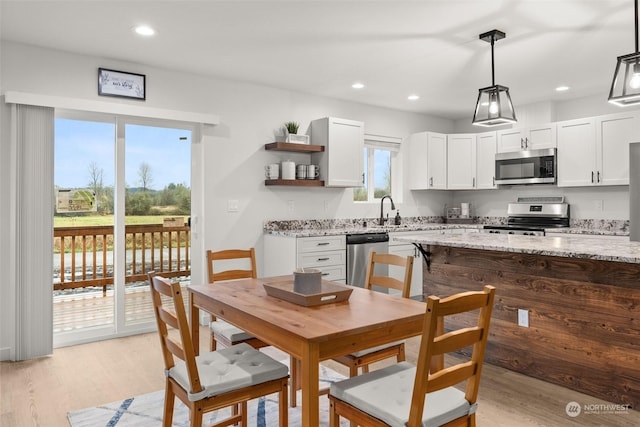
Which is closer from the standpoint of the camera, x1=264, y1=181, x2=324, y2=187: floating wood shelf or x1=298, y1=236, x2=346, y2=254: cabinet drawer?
x1=298, y1=236, x2=346, y2=254: cabinet drawer

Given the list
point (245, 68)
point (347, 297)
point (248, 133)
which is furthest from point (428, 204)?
point (347, 297)

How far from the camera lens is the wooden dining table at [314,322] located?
1568mm

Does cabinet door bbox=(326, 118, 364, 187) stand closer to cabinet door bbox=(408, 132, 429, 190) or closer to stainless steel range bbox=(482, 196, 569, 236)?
cabinet door bbox=(408, 132, 429, 190)

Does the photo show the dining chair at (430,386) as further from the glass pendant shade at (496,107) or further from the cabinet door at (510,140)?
the cabinet door at (510,140)

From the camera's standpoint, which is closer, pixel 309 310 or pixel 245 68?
pixel 309 310

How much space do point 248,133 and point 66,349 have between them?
2604mm

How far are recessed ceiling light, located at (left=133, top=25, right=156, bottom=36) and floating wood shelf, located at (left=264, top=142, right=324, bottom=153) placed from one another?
5.48ft

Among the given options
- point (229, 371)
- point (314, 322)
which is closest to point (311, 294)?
point (314, 322)

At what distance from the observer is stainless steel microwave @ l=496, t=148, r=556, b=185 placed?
5.28 meters

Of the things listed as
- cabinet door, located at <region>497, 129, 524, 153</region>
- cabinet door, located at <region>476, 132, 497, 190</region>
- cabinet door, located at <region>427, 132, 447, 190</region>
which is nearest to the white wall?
cabinet door, located at <region>427, 132, 447, 190</region>

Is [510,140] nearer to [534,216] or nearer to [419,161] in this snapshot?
[534,216]

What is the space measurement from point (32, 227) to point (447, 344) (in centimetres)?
337

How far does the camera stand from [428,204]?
6.46 metres

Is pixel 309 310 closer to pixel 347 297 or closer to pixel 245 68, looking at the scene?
pixel 347 297
